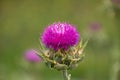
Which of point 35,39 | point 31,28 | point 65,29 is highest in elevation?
point 31,28

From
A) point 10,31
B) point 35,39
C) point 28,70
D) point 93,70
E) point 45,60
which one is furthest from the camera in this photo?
point 10,31

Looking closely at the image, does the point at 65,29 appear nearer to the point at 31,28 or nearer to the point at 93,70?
the point at 93,70

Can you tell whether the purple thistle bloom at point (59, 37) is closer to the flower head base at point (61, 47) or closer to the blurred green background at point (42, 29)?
the flower head base at point (61, 47)

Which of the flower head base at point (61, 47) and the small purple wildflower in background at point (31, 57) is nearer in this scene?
the flower head base at point (61, 47)

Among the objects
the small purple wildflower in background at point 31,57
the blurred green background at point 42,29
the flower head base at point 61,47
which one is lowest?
the flower head base at point 61,47

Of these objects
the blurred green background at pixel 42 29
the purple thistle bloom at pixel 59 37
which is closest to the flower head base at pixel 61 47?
the purple thistle bloom at pixel 59 37

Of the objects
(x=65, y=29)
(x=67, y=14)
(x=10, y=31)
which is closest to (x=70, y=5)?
(x=67, y=14)
